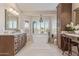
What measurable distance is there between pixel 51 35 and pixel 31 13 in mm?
2165

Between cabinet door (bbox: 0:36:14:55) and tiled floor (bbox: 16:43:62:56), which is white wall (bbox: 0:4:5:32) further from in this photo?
tiled floor (bbox: 16:43:62:56)

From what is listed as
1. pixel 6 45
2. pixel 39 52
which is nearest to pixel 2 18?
pixel 6 45

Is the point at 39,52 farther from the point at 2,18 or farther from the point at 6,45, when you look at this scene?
the point at 2,18

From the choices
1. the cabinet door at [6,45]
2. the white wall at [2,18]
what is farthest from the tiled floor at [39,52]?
the white wall at [2,18]

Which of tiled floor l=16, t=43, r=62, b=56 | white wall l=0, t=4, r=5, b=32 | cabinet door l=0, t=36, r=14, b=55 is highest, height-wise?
white wall l=0, t=4, r=5, b=32

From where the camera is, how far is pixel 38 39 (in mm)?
12484

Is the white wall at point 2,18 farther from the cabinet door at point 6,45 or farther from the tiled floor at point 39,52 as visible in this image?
the tiled floor at point 39,52

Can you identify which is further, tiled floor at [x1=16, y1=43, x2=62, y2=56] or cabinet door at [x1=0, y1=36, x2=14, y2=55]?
tiled floor at [x1=16, y1=43, x2=62, y2=56]

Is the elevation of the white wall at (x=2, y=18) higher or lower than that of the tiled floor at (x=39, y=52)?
higher

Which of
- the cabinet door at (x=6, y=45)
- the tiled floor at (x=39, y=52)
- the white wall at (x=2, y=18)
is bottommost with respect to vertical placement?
the tiled floor at (x=39, y=52)

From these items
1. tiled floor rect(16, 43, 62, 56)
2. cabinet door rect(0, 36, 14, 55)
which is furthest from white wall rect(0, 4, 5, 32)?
tiled floor rect(16, 43, 62, 56)

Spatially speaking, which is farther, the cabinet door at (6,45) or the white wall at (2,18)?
the white wall at (2,18)

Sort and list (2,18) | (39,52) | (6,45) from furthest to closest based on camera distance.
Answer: (39,52) < (2,18) < (6,45)

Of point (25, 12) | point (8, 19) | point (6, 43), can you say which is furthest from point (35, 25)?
point (6, 43)
